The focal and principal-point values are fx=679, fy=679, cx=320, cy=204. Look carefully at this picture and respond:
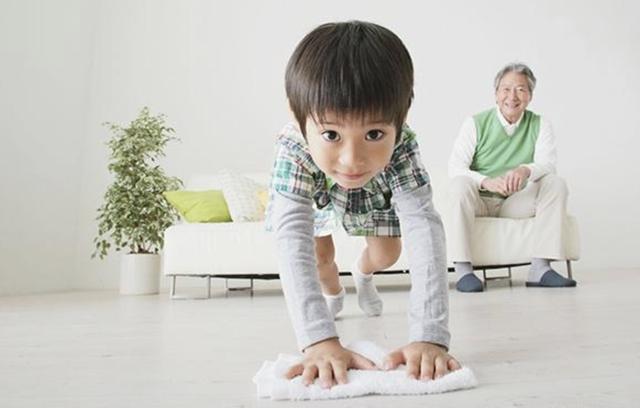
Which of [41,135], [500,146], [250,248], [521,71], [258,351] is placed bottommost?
[258,351]

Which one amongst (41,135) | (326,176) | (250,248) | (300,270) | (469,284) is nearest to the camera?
(300,270)

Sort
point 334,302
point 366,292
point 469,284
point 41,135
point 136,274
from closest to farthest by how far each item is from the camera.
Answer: point 334,302, point 366,292, point 469,284, point 136,274, point 41,135

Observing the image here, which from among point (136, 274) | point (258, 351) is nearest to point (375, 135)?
point (258, 351)

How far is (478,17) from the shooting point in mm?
5008

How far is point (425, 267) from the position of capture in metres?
1.13

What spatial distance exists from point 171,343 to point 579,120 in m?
4.20

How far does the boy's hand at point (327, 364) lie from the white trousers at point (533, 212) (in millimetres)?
2122

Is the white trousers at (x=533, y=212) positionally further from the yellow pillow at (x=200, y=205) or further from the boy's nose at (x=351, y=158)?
the boy's nose at (x=351, y=158)

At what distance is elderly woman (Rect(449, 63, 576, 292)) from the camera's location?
306cm

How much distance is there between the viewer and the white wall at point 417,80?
15.3 feet

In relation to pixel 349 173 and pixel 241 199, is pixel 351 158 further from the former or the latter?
pixel 241 199

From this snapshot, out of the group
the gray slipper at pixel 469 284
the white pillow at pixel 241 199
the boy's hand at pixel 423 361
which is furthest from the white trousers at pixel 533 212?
the boy's hand at pixel 423 361

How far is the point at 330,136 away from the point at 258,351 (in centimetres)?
56

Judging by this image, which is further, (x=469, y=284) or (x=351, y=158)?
(x=469, y=284)
